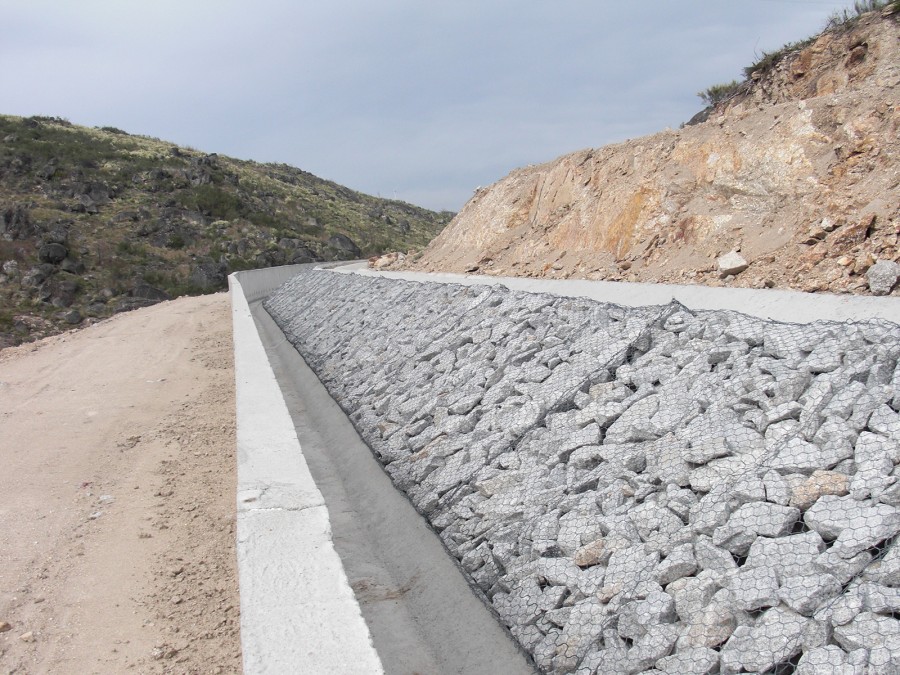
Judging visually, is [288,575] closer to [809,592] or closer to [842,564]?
[809,592]

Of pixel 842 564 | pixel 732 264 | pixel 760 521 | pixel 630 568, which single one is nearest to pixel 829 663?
pixel 842 564

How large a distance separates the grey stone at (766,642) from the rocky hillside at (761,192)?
4.94 meters

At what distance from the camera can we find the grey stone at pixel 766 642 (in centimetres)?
257

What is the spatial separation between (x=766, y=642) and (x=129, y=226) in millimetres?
40115

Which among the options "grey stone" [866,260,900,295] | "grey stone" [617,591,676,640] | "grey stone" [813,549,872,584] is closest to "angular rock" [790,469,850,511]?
"grey stone" [813,549,872,584]

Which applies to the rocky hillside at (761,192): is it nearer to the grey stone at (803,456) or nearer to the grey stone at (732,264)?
the grey stone at (732,264)

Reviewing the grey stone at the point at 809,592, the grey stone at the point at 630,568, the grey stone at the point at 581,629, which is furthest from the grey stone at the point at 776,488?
the grey stone at the point at 581,629

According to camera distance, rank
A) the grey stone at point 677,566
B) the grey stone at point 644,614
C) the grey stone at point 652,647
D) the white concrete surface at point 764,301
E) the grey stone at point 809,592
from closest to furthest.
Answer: the grey stone at point 809,592 < the grey stone at point 652,647 < the grey stone at point 644,614 < the grey stone at point 677,566 < the white concrete surface at point 764,301

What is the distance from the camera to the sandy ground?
3965 mm

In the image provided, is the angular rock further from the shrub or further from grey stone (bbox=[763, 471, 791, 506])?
the shrub

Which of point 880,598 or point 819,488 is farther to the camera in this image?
point 819,488

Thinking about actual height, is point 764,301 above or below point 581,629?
above

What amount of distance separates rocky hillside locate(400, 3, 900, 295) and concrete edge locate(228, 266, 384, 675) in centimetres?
561

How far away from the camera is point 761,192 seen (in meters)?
10.8
